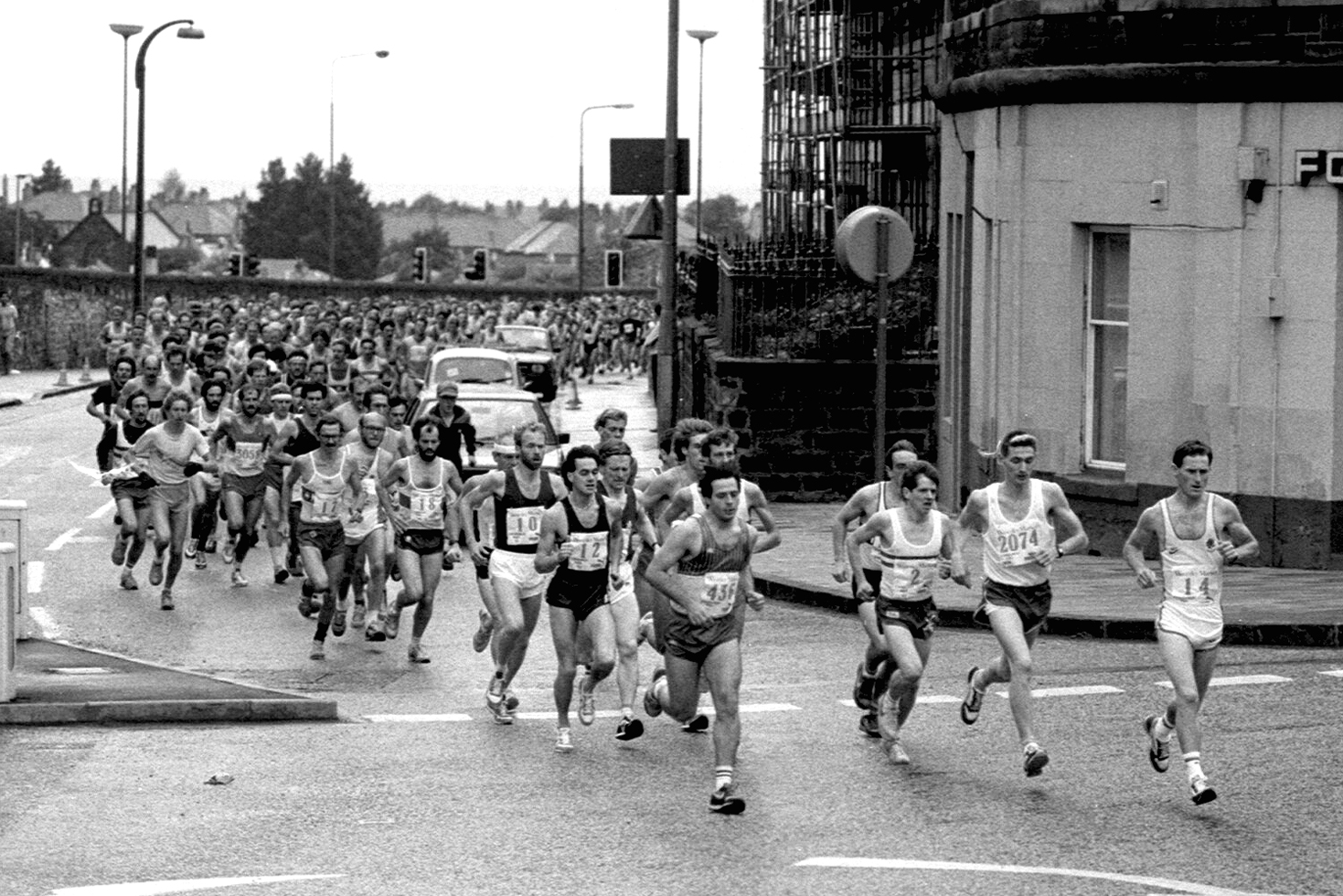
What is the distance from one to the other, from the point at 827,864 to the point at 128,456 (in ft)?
35.4

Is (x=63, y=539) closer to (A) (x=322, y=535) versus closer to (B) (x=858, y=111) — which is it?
Result: (A) (x=322, y=535)

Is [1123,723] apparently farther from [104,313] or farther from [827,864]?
[104,313]

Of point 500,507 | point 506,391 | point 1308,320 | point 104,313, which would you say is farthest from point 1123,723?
point 104,313

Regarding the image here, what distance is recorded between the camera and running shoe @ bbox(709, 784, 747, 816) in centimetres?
1077

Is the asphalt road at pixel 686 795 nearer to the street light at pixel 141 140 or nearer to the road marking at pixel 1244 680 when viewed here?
the road marking at pixel 1244 680

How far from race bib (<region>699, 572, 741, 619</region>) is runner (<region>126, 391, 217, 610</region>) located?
8.39 metres

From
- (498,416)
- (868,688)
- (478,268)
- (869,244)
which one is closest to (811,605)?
(869,244)

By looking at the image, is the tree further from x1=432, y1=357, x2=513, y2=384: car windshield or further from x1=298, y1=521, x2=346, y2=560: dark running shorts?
x1=298, y1=521, x2=346, y2=560: dark running shorts

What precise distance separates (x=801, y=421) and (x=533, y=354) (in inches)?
867

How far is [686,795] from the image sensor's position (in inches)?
445

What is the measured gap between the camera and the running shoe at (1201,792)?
10.8m

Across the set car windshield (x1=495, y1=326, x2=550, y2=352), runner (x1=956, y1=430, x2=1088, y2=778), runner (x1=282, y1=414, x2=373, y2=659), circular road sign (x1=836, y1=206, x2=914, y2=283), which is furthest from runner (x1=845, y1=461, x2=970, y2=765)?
car windshield (x1=495, y1=326, x2=550, y2=352)

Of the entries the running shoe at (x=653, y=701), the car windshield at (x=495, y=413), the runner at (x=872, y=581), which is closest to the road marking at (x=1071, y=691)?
the runner at (x=872, y=581)

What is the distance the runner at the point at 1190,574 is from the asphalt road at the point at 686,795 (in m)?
0.47
